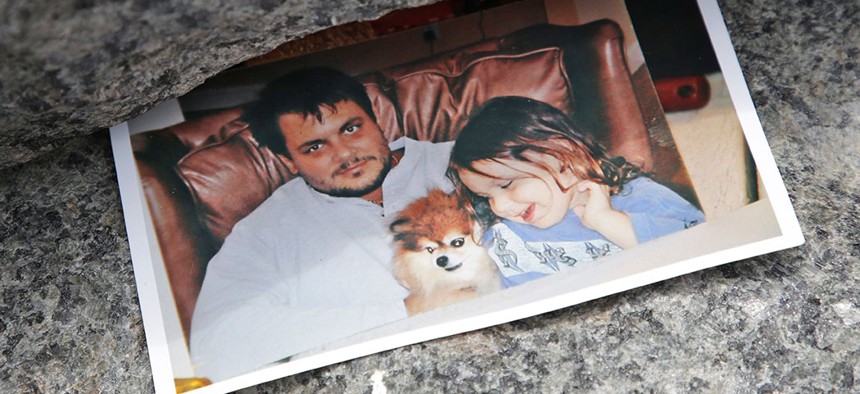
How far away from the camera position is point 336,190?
0.67 m

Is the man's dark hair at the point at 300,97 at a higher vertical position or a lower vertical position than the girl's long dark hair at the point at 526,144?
higher

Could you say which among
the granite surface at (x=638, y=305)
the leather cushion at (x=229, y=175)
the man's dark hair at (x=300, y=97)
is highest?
the man's dark hair at (x=300, y=97)

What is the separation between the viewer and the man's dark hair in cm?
68

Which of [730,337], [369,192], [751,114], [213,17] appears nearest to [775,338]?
[730,337]

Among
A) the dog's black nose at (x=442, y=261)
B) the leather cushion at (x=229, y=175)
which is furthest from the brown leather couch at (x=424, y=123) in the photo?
the dog's black nose at (x=442, y=261)

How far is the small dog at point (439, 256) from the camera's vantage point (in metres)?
0.64

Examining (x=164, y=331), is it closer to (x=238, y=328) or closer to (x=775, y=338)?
(x=238, y=328)

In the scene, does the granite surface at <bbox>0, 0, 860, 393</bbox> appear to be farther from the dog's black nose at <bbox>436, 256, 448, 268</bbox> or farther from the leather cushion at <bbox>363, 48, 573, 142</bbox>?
the leather cushion at <bbox>363, 48, 573, 142</bbox>

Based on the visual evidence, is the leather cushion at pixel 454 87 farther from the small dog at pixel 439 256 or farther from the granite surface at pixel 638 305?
the granite surface at pixel 638 305

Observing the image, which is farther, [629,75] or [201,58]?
[629,75]

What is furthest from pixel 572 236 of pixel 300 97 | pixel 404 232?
pixel 300 97

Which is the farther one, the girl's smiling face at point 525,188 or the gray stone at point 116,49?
the girl's smiling face at point 525,188

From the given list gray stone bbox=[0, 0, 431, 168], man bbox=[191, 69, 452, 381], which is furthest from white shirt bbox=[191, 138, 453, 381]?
gray stone bbox=[0, 0, 431, 168]

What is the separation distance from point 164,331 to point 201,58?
228 millimetres
